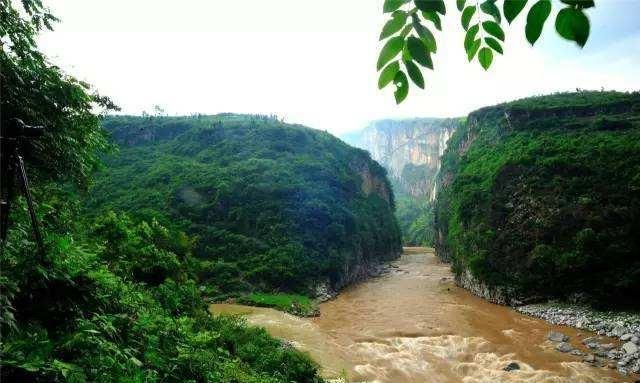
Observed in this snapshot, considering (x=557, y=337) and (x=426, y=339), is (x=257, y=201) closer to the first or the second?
(x=426, y=339)

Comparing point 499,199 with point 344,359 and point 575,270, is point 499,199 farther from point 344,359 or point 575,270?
point 344,359

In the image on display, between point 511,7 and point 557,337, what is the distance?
23.6 m

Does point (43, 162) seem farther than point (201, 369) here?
Yes

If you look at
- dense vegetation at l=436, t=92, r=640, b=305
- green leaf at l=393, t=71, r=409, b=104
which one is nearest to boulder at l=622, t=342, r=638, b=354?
dense vegetation at l=436, t=92, r=640, b=305

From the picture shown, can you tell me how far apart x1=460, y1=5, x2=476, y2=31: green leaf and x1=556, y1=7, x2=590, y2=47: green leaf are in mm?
494

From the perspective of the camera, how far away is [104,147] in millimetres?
8711

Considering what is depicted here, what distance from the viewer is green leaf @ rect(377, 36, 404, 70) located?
124 cm

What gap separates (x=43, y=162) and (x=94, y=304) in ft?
11.8

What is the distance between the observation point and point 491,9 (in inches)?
51.4

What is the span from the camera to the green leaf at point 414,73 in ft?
4.21

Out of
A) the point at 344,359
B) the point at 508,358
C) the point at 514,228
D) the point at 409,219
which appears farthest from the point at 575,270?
the point at 409,219

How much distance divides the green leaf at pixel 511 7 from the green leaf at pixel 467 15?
314 millimetres

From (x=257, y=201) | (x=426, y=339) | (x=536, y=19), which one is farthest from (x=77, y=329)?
(x=257, y=201)

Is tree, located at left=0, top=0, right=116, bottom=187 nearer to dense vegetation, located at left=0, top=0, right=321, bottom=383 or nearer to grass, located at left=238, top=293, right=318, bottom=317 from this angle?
dense vegetation, located at left=0, top=0, right=321, bottom=383
